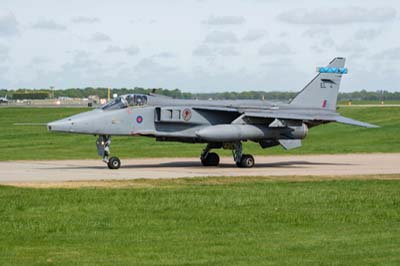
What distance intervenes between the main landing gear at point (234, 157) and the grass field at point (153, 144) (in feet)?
16.3

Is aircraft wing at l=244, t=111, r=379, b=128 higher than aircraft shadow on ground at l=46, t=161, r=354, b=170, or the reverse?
aircraft wing at l=244, t=111, r=379, b=128

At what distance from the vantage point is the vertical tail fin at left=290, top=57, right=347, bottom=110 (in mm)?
32625

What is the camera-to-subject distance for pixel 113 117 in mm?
28172

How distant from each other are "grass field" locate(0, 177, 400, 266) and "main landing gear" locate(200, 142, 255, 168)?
8614 millimetres

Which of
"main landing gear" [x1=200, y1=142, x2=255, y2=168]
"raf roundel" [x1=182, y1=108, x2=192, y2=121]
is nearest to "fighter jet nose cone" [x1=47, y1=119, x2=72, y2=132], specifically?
"raf roundel" [x1=182, y1=108, x2=192, y2=121]

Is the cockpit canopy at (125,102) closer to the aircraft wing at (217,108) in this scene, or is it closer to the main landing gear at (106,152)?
the main landing gear at (106,152)

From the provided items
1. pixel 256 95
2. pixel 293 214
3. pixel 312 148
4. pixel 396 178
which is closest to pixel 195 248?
pixel 293 214

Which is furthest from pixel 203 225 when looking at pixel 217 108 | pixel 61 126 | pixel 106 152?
pixel 217 108

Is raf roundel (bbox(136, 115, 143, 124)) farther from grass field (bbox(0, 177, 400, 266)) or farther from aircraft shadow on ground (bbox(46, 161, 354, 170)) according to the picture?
grass field (bbox(0, 177, 400, 266))

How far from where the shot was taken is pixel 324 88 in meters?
32.8

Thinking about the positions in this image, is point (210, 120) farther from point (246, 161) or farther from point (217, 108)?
point (246, 161)

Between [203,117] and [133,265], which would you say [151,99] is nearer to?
[203,117]

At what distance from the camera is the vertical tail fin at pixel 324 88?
3262 cm

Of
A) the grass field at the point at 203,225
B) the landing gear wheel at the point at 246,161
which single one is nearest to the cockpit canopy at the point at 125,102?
the landing gear wheel at the point at 246,161
